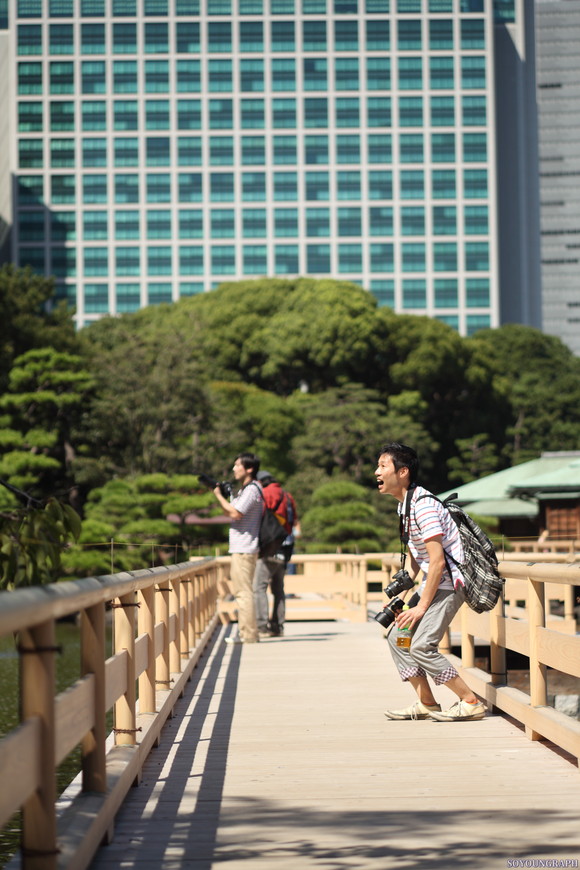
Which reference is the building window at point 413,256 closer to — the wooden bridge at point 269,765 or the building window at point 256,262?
the building window at point 256,262

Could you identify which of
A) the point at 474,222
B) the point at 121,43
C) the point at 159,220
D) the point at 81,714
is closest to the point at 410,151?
the point at 474,222

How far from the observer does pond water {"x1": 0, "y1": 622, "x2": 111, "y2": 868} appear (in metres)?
6.21

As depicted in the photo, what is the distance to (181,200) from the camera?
320ft

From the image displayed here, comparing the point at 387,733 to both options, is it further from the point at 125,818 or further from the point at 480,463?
the point at 480,463

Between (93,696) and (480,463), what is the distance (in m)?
52.2

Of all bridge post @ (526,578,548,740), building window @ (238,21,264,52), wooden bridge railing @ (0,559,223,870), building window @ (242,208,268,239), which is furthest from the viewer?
building window @ (238,21,264,52)

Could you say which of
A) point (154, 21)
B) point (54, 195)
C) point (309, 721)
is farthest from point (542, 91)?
point (309, 721)

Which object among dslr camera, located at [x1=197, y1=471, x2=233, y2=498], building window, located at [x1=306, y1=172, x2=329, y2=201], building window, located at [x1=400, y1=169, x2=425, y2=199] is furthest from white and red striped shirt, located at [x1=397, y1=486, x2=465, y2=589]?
building window, located at [x1=400, y1=169, x2=425, y2=199]

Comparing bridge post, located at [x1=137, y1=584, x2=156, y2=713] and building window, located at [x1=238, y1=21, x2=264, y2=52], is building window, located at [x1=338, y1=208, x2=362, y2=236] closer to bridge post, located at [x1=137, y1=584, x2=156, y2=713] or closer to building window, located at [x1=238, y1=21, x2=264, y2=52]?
building window, located at [x1=238, y1=21, x2=264, y2=52]

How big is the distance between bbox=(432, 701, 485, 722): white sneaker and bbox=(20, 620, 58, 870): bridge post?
3973mm

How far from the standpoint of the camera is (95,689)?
403 centimetres

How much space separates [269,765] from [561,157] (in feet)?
471

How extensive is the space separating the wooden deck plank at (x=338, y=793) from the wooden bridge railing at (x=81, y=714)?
174 mm

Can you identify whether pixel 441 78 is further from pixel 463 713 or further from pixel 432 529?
pixel 432 529
